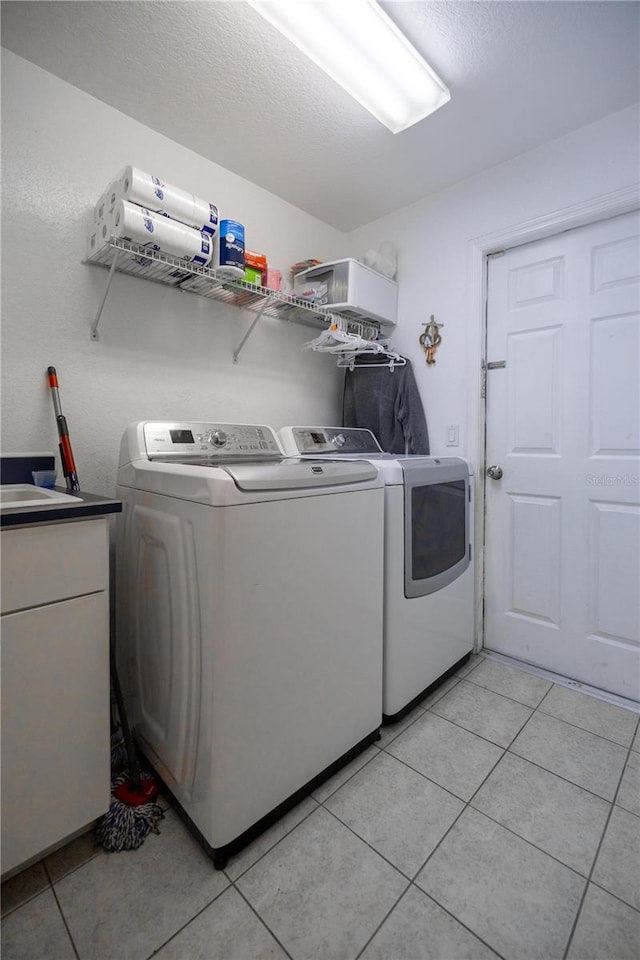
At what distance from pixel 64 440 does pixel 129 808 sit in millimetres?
1147

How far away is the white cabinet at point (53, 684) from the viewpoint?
967 mm

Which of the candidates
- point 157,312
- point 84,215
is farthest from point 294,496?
point 84,215

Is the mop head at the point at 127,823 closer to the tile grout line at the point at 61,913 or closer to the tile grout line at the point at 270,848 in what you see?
the tile grout line at the point at 61,913

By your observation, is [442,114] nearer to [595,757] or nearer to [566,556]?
[566,556]

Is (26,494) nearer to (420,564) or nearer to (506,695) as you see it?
(420,564)

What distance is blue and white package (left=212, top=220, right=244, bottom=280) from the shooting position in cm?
167

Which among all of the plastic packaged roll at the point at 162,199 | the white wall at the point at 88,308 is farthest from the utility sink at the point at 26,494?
the plastic packaged roll at the point at 162,199

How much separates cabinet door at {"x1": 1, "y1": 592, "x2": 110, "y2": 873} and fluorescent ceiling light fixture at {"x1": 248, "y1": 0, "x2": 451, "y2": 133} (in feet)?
5.88

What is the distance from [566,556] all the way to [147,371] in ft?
6.79

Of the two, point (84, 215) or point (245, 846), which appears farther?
point (84, 215)

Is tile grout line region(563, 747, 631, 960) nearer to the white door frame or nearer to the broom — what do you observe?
the white door frame

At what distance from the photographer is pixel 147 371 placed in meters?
1.80

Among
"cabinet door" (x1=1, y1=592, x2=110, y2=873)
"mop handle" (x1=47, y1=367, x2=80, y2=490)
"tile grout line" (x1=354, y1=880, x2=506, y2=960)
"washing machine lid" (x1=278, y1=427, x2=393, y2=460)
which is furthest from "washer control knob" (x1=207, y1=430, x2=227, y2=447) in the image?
"tile grout line" (x1=354, y1=880, x2=506, y2=960)

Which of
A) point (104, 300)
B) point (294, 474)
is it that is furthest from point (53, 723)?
point (104, 300)
